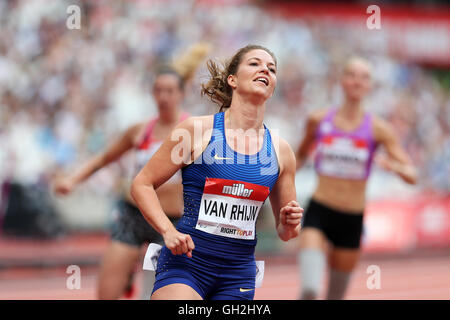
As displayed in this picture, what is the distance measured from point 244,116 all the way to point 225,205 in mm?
520

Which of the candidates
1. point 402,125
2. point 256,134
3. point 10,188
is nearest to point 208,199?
point 256,134

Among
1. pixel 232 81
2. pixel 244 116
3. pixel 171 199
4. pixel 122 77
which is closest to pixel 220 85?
pixel 232 81

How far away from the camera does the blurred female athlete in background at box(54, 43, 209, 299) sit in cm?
566

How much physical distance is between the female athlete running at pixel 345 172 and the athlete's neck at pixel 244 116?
2.65m

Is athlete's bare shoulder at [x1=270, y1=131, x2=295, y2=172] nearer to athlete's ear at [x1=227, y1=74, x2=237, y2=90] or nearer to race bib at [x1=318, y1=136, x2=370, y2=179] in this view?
athlete's ear at [x1=227, y1=74, x2=237, y2=90]

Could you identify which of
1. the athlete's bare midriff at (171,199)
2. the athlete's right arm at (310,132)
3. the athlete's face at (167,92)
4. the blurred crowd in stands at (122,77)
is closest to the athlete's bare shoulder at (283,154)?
the athlete's bare midriff at (171,199)

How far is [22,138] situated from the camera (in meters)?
11.0

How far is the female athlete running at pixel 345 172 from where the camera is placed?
6.44m

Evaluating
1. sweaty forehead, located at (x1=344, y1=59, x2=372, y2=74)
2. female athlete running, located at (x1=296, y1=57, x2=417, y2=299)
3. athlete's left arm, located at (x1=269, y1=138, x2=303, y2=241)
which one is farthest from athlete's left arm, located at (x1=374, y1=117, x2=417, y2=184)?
athlete's left arm, located at (x1=269, y1=138, x2=303, y2=241)

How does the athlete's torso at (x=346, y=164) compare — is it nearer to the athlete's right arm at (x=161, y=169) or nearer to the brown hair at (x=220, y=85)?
the brown hair at (x=220, y=85)

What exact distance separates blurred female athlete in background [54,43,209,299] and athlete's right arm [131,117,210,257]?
1915 mm

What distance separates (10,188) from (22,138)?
0.90 m
